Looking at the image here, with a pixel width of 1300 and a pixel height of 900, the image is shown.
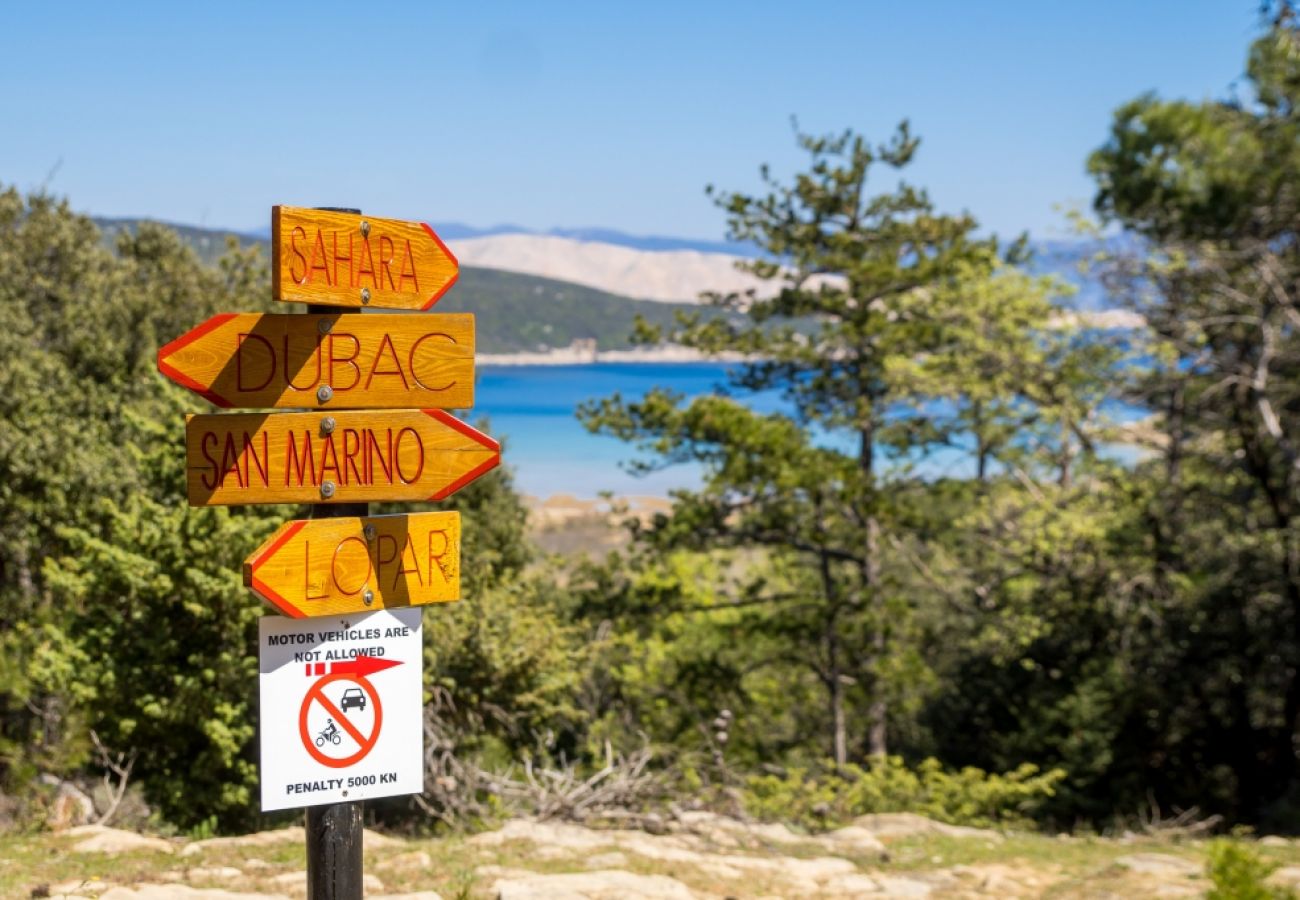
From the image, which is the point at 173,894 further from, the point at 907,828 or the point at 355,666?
the point at 907,828

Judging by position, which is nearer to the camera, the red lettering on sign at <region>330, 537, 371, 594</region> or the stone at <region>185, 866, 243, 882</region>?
the red lettering on sign at <region>330, 537, 371, 594</region>

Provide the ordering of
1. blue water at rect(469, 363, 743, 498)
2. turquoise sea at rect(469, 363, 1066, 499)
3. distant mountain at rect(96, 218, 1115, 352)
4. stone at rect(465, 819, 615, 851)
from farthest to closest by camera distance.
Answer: distant mountain at rect(96, 218, 1115, 352), blue water at rect(469, 363, 743, 498), turquoise sea at rect(469, 363, 1066, 499), stone at rect(465, 819, 615, 851)

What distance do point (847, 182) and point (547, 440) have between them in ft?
326

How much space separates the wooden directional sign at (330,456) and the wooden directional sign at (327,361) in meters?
0.06

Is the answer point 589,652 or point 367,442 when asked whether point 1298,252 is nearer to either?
point 589,652

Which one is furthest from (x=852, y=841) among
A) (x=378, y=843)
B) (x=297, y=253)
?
(x=297, y=253)

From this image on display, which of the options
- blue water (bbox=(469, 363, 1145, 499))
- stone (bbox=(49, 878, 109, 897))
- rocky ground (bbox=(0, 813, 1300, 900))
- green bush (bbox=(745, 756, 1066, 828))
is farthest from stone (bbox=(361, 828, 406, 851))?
blue water (bbox=(469, 363, 1145, 499))

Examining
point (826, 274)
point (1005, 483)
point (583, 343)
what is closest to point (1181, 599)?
point (1005, 483)

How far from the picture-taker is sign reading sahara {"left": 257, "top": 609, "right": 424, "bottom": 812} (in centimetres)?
330

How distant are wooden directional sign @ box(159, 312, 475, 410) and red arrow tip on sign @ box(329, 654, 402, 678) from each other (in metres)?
0.76

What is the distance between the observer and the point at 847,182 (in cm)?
1920

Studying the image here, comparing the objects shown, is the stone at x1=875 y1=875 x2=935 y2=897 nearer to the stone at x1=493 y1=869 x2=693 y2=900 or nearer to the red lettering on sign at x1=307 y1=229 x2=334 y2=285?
the stone at x1=493 y1=869 x2=693 y2=900

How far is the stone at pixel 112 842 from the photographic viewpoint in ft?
21.5

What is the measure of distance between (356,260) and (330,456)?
59 cm
